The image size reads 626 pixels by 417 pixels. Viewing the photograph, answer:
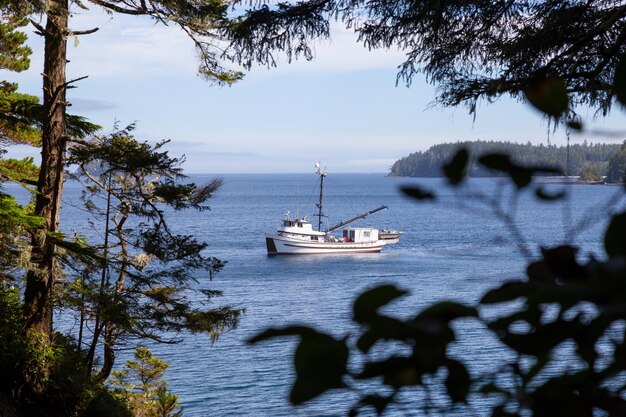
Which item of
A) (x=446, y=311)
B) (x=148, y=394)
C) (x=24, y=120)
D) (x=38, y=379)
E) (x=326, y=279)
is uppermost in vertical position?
(x=24, y=120)

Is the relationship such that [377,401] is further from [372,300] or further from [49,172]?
[49,172]

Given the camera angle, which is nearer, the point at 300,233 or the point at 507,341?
the point at 507,341

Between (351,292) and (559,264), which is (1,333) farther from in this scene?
(351,292)

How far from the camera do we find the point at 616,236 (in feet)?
1.92

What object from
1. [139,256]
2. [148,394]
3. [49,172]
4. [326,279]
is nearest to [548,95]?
[49,172]

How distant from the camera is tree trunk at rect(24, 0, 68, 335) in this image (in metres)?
9.11

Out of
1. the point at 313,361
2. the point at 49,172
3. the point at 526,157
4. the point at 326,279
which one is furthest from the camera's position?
the point at 326,279

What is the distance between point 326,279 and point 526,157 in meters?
40.2

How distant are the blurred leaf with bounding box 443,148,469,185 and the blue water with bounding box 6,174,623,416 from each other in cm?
1

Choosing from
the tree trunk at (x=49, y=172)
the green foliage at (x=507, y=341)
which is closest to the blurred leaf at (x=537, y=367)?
the green foliage at (x=507, y=341)

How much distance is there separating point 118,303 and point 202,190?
2.11 m

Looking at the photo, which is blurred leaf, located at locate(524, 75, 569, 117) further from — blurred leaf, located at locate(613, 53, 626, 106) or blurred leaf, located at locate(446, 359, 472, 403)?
blurred leaf, located at locate(446, 359, 472, 403)

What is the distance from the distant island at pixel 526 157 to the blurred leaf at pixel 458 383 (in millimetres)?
171

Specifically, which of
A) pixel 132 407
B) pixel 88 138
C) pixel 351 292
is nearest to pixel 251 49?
pixel 88 138
